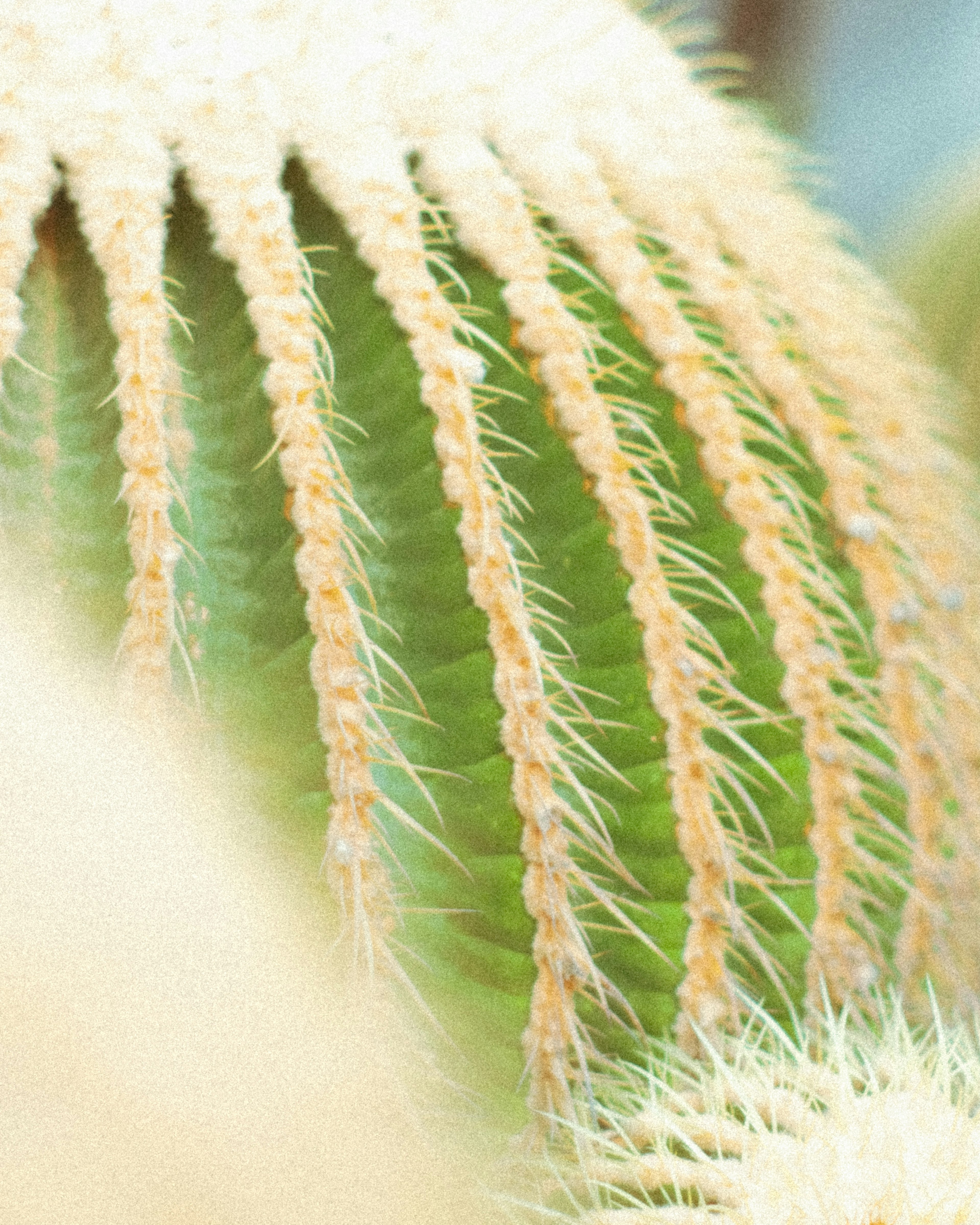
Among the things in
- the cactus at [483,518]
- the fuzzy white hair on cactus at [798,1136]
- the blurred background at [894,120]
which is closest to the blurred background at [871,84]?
the blurred background at [894,120]

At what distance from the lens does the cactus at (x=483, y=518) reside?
407 millimetres

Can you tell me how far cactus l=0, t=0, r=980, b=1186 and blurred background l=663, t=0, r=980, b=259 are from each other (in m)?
0.67

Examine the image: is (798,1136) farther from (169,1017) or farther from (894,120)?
(894,120)

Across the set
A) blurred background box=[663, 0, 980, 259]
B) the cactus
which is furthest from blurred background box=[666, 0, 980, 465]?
the cactus

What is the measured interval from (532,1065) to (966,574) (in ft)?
0.89

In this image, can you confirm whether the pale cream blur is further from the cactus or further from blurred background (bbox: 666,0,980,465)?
blurred background (bbox: 666,0,980,465)

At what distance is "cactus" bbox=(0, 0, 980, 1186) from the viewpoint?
0.41 m

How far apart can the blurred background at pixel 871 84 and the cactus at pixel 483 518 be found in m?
0.67

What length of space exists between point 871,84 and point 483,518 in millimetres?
1399

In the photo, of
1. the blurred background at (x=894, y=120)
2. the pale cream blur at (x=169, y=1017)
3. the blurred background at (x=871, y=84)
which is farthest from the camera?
the blurred background at (x=871, y=84)

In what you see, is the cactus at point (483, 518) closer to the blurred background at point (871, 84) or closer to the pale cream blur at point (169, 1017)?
the pale cream blur at point (169, 1017)

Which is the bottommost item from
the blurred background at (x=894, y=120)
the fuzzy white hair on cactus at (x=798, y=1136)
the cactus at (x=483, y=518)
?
the fuzzy white hair on cactus at (x=798, y=1136)

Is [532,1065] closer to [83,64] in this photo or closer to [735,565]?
[735,565]

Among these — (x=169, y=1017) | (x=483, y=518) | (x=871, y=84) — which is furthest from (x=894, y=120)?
(x=169, y=1017)
